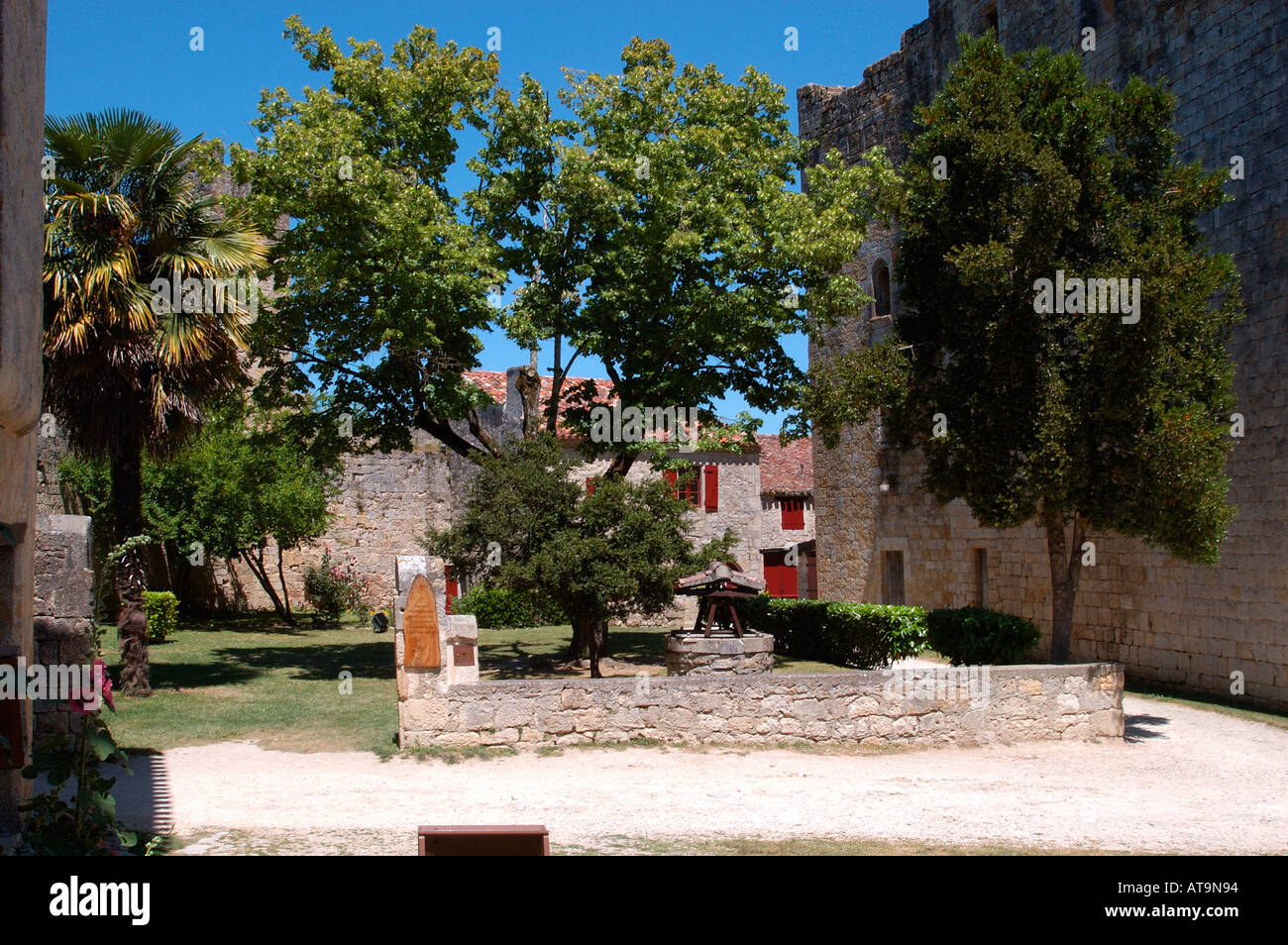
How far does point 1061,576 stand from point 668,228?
7582 millimetres

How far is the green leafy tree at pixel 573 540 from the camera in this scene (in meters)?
13.8

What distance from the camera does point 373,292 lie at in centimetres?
1541

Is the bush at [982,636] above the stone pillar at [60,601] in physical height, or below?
below

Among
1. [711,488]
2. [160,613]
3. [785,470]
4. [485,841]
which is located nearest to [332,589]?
[160,613]

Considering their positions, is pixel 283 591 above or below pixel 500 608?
above

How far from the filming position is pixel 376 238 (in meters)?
14.8

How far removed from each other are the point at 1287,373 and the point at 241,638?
18669 millimetres

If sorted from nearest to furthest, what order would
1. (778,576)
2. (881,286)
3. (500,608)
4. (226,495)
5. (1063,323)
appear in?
(1063,323)
(226,495)
(881,286)
(500,608)
(778,576)

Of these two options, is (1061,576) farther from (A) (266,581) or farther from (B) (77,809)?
(A) (266,581)

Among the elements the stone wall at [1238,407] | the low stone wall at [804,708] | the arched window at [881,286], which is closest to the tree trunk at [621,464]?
the low stone wall at [804,708]

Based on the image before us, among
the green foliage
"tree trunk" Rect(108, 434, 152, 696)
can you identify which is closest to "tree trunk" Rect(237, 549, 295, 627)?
"tree trunk" Rect(108, 434, 152, 696)

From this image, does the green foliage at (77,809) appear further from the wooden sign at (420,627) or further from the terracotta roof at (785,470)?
the terracotta roof at (785,470)

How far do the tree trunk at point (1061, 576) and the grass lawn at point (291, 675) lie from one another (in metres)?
4.55

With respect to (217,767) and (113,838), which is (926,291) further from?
(113,838)
